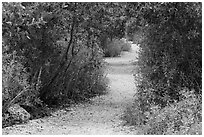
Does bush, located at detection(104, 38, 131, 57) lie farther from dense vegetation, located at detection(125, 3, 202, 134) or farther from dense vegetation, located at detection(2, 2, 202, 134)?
dense vegetation, located at detection(125, 3, 202, 134)

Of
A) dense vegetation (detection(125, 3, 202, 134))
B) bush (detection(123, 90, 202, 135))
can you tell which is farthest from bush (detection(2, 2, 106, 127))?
bush (detection(123, 90, 202, 135))

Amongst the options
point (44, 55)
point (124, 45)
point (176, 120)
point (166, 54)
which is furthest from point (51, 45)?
point (124, 45)

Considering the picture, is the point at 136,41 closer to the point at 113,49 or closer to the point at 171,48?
the point at 171,48

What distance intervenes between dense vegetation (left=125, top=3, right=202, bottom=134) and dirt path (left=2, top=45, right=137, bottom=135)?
46 cm

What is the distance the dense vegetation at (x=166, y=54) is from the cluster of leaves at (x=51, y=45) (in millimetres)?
777

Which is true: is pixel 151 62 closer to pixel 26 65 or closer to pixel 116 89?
pixel 26 65

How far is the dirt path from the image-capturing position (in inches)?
244

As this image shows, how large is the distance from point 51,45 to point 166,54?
7.20ft

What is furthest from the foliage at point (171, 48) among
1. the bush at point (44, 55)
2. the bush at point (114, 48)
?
the bush at point (114, 48)

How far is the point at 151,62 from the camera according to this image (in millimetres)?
7746

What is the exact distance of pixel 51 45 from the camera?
822 cm

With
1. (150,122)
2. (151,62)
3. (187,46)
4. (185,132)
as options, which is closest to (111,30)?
(151,62)

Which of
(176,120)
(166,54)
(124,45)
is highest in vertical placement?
(166,54)

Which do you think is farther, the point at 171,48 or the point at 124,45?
the point at 124,45
